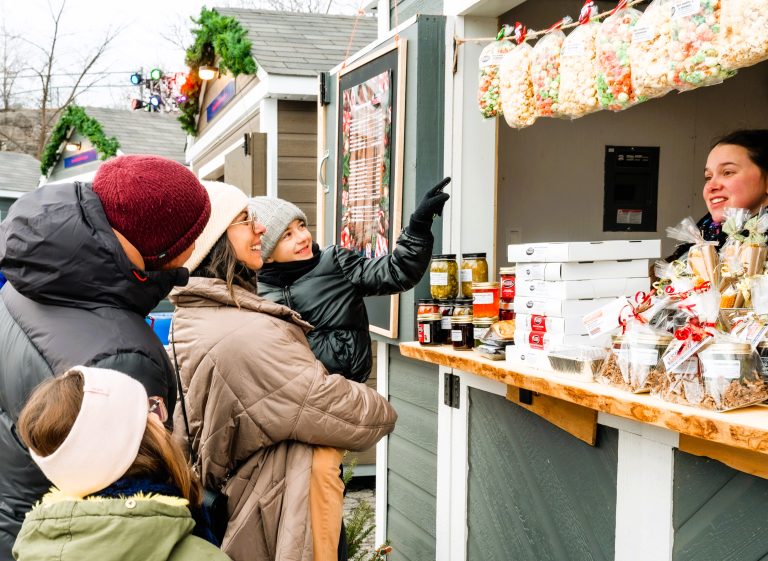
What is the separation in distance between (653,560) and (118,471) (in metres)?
1.41

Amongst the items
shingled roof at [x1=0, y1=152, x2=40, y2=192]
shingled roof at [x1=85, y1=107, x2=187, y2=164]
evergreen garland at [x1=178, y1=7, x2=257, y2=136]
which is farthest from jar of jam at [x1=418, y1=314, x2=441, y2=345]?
shingled roof at [x1=0, y1=152, x2=40, y2=192]

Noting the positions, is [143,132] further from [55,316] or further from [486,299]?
[55,316]

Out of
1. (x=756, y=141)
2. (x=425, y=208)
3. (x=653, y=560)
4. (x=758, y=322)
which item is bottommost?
(x=653, y=560)

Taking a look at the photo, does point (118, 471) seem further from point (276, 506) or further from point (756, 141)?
point (756, 141)

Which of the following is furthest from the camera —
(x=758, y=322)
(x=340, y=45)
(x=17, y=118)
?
(x=17, y=118)

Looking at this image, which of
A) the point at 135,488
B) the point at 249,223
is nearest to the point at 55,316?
the point at 135,488

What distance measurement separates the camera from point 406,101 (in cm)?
319

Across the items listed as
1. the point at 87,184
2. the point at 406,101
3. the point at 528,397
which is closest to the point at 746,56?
the point at 528,397

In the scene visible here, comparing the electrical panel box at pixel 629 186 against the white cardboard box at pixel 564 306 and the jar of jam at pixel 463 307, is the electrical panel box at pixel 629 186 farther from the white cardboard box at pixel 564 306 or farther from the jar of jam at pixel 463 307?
the white cardboard box at pixel 564 306

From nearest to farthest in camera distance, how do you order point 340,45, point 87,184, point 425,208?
point 87,184 → point 425,208 → point 340,45

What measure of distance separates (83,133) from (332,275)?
38.8 ft

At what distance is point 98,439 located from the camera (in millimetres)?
1329

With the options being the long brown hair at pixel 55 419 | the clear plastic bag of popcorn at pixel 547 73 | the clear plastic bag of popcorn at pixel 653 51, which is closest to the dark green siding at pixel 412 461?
the clear plastic bag of popcorn at pixel 547 73

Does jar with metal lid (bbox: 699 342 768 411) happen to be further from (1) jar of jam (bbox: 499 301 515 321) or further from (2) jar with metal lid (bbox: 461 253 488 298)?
(2) jar with metal lid (bbox: 461 253 488 298)
